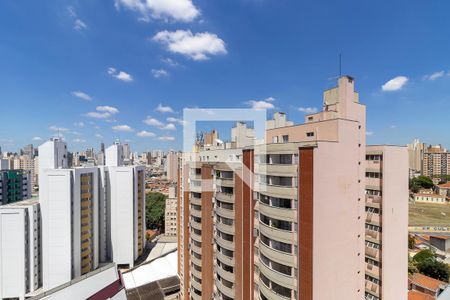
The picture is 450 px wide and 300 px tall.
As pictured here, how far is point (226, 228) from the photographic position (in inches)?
579

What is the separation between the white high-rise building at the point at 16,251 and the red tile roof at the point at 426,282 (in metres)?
43.1

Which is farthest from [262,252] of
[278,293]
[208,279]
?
[208,279]

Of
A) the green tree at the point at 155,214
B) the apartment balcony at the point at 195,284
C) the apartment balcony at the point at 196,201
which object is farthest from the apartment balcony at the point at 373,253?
the green tree at the point at 155,214

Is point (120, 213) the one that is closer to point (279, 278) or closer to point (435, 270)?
point (279, 278)

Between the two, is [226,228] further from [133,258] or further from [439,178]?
[439,178]

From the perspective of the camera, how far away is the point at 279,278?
1001cm

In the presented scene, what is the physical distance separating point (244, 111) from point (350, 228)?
864cm

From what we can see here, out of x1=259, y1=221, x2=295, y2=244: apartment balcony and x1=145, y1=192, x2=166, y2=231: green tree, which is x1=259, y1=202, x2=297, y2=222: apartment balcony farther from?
x1=145, y1=192, x2=166, y2=231: green tree

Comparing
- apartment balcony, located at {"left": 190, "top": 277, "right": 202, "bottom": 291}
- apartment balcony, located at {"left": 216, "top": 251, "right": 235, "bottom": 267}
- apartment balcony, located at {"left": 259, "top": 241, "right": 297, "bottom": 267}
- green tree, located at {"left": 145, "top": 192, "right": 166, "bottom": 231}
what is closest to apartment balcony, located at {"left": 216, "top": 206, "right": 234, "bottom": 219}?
apartment balcony, located at {"left": 216, "top": 251, "right": 235, "bottom": 267}

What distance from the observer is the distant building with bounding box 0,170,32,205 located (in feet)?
166

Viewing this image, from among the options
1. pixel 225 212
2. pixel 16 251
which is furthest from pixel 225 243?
pixel 16 251

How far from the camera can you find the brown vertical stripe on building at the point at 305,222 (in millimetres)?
8906

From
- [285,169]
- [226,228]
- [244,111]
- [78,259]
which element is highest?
[244,111]

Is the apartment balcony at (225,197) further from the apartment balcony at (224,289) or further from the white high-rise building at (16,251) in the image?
the white high-rise building at (16,251)
